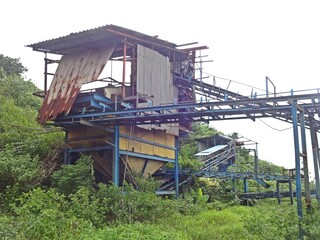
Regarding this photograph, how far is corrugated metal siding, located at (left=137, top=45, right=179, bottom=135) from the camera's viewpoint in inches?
651

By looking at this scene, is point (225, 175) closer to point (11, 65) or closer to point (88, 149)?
point (88, 149)

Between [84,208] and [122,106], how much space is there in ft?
17.4

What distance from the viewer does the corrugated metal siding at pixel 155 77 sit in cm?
1653

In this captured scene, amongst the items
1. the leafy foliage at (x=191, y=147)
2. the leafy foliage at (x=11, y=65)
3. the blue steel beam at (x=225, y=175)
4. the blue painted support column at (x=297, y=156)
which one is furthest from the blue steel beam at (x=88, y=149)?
the leafy foliage at (x=11, y=65)

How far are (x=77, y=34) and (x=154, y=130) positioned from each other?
5596mm

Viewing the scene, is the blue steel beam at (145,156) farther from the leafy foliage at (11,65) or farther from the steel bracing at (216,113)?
the leafy foliage at (11,65)

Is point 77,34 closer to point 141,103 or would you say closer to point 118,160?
point 141,103

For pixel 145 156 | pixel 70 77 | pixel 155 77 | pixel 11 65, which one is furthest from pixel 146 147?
pixel 11 65

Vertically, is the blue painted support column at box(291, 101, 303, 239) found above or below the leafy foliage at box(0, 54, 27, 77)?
below

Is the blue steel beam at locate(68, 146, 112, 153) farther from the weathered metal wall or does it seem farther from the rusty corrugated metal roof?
the rusty corrugated metal roof

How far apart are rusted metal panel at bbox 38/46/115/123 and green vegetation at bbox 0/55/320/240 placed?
181cm

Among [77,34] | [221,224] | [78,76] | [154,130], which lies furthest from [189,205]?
[77,34]

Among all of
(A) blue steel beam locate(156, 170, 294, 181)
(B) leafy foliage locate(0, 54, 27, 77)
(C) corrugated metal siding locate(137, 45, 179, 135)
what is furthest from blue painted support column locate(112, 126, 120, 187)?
(B) leafy foliage locate(0, 54, 27, 77)

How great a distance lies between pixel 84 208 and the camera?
11734 mm
